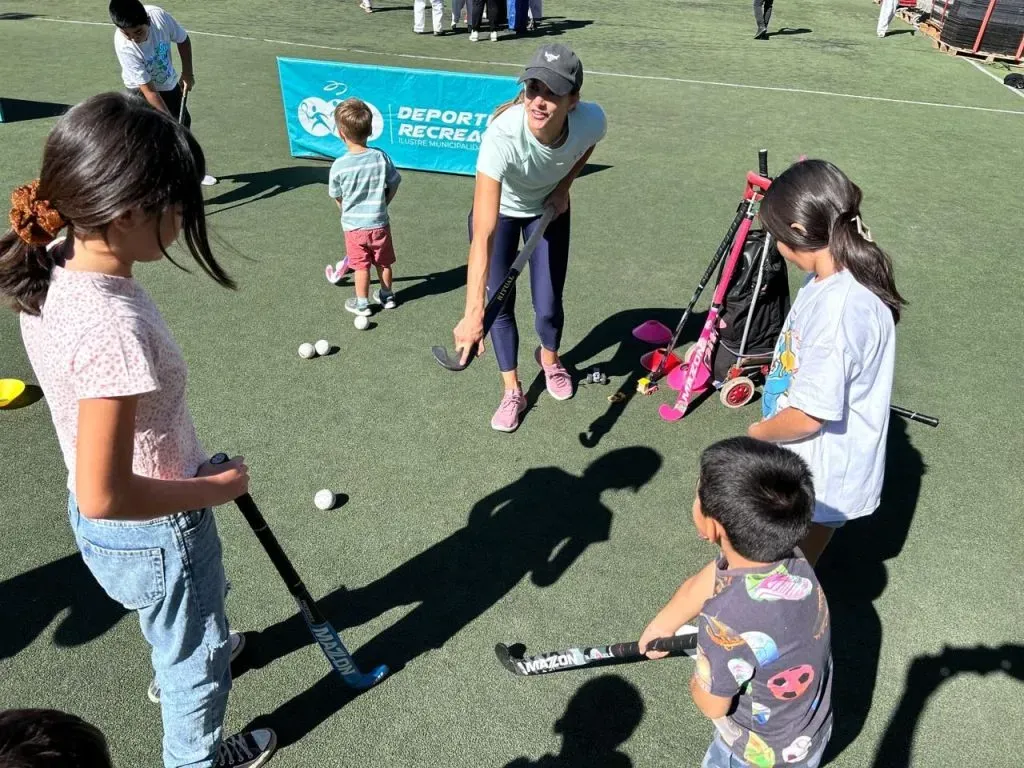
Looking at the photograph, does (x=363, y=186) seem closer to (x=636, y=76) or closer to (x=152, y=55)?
(x=152, y=55)

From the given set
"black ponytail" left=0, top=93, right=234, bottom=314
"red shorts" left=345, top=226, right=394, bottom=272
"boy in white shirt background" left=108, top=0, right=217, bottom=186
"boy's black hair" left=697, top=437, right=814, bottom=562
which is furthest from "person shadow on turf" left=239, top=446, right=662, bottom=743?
"boy in white shirt background" left=108, top=0, right=217, bottom=186

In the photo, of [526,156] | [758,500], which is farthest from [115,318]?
[526,156]

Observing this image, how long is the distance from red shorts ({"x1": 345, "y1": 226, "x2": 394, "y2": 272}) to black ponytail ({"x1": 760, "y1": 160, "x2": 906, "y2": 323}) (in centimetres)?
357

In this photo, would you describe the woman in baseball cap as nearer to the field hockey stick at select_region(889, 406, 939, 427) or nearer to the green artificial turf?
the green artificial turf

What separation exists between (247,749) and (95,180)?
2.24m

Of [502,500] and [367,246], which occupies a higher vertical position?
[367,246]

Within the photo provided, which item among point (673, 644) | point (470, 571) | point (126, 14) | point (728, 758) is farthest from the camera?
point (126, 14)

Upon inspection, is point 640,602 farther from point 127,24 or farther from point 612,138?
point 612,138

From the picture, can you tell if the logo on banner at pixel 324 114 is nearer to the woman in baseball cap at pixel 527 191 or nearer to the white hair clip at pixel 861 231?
the woman in baseball cap at pixel 527 191

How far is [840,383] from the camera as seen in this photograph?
2576 millimetres

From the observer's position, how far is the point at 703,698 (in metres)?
2.16

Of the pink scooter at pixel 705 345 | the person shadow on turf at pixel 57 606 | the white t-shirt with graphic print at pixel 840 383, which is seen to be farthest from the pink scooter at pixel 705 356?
the person shadow on turf at pixel 57 606

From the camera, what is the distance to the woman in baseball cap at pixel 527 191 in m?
3.61

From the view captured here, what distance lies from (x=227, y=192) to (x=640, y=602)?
6767 mm
